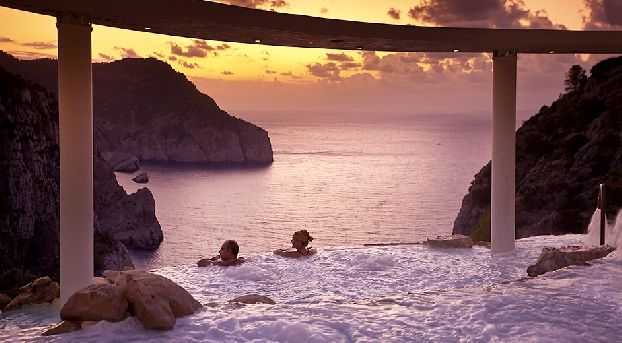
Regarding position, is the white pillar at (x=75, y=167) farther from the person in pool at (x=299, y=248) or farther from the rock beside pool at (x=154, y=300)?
the person in pool at (x=299, y=248)

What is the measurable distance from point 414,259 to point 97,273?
88.0ft

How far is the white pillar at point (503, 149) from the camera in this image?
15016 mm

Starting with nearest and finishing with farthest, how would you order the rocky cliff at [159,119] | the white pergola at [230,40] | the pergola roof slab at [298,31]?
1. the pergola roof slab at [298,31]
2. the white pergola at [230,40]
3. the rocky cliff at [159,119]

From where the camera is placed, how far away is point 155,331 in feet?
23.5

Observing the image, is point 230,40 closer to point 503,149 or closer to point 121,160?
point 503,149

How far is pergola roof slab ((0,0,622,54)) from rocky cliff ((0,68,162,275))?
1035 inches

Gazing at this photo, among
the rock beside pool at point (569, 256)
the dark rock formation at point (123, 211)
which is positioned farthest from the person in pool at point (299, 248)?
the dark rock formation at point (123, 211)

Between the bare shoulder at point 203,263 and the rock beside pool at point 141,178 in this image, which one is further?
the rock beside pool at point 141,178

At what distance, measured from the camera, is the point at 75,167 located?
10.7m

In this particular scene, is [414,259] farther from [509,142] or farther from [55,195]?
[55,195]

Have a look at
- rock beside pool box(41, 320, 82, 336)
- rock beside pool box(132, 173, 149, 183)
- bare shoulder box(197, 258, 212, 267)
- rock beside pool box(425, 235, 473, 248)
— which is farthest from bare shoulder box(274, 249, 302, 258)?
rock beside pool box(132, 173, 149, 183)

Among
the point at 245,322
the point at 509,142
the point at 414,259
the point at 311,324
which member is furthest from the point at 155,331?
the point at 509,142

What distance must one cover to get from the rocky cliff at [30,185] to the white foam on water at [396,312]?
26.3 meters

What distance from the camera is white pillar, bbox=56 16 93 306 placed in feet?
34.7
